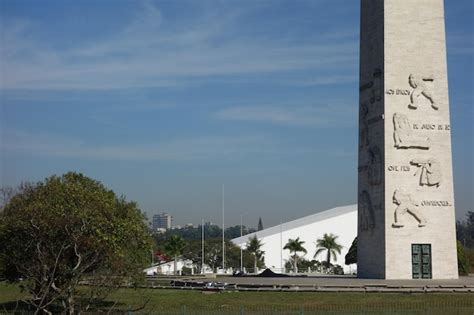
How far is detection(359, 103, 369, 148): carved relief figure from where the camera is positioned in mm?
Result: 44500

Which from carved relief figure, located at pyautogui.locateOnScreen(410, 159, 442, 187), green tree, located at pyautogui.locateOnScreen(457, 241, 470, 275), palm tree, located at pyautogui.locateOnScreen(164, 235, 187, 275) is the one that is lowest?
green tree, located at pyautogui.locateOnScreen(457, 241, 470, 275)

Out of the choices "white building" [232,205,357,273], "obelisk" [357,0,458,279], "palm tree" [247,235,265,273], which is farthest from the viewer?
"white building" [232,205,357,273]

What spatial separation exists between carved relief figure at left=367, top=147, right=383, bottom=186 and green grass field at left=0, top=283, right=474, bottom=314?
960cm

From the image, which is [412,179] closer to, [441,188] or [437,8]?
[441,188]

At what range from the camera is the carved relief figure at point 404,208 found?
41.6 m

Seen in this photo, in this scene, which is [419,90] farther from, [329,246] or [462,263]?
[329,246]

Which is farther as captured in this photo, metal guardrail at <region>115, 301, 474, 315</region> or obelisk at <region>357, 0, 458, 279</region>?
obelisk at <region>357, 0, 458, 279</region>

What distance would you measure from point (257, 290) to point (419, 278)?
34.3 feet

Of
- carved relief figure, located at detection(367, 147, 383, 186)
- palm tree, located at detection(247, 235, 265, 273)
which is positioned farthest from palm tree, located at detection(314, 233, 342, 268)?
carved relief figure, located at detection(367, 147, 383, 186)

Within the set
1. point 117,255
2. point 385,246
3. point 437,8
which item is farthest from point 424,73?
point 117,255

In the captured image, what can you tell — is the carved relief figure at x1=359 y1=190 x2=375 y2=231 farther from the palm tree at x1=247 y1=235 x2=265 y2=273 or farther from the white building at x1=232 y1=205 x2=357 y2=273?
the white building at x1=232 y1=205 x2=357 y2=273

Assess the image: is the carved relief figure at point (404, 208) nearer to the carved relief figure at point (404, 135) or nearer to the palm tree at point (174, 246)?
the carved relief figure at point (404, 135)

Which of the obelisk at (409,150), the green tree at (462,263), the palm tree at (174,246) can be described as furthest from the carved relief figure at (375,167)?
the palm tree at (174,246)

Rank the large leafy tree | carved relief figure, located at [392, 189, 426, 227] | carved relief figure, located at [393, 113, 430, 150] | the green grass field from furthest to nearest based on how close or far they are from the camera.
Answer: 1. carved relief figure, located at [393, 113, 430, 150]
2. carved relief figure, located at [392, 189, 426, 227]
3. the green grass field
4. the large leafy tree
